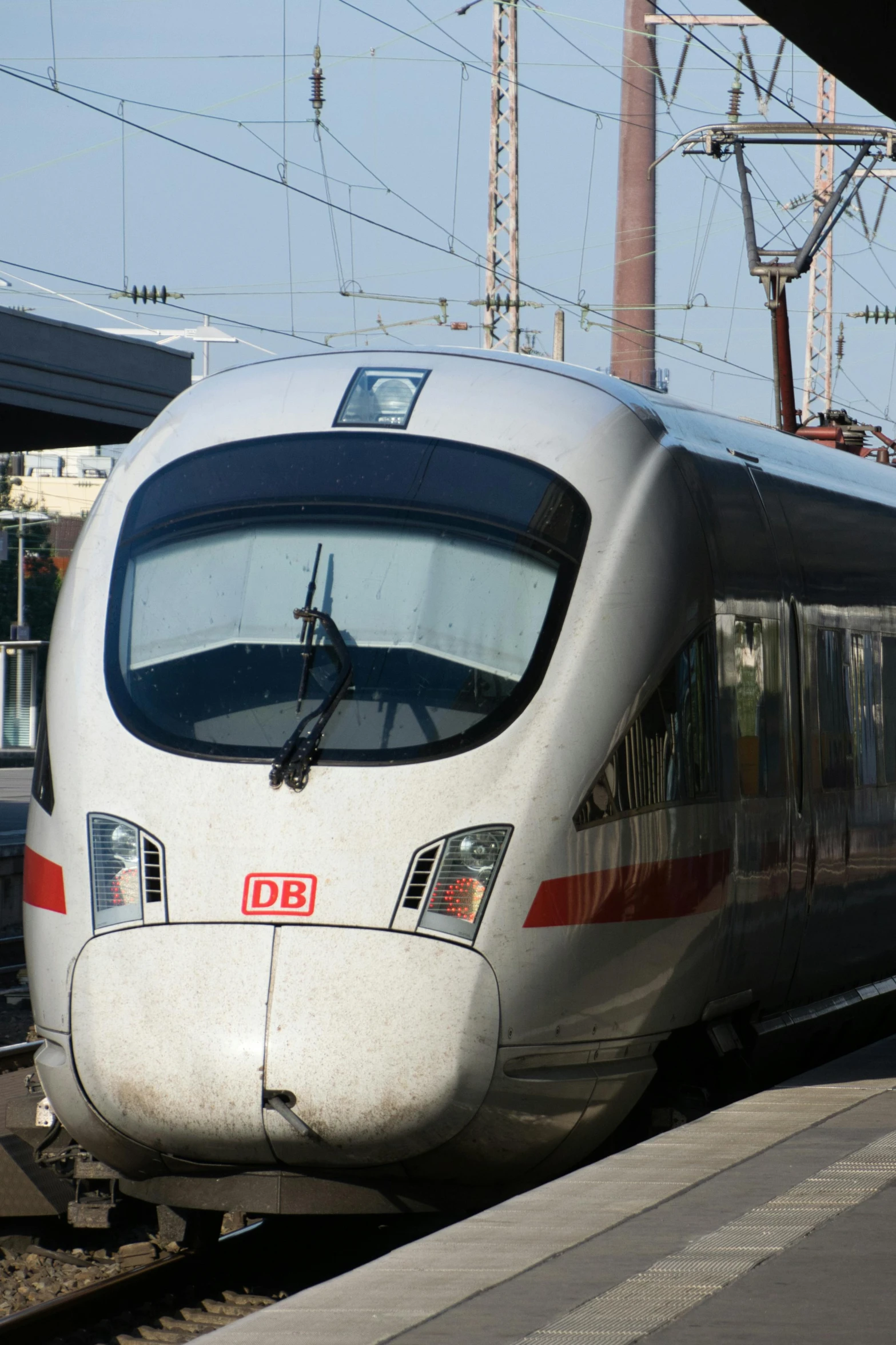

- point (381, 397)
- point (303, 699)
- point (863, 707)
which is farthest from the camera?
point (863, 707)

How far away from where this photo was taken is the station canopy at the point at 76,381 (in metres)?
15.6

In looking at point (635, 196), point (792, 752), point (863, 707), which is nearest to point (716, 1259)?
point (792, 752)

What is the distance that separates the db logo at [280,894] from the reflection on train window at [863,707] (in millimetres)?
3442

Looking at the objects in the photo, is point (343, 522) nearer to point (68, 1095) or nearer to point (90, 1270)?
point (68, 1095)

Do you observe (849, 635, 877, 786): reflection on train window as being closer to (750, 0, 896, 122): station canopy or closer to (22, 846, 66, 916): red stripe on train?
(750, 0, 896, 122): station canopy

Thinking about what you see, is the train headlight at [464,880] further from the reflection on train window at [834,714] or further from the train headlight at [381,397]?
the reflection on train window at [834,714]

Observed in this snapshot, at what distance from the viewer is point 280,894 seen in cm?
510

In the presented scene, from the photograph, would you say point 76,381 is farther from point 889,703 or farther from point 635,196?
point 635,196

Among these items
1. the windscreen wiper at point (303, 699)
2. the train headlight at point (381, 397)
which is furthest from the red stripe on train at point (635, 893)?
the train headlight at point (381, 397)

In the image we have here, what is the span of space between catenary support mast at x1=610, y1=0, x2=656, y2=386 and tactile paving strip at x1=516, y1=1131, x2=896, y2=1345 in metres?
29.4

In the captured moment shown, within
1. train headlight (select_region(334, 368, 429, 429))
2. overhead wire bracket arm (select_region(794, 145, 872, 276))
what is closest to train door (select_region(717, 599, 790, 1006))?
train headlight (select_region(334, 368, 429, 429))

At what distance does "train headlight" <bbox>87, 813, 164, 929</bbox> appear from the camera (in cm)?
525

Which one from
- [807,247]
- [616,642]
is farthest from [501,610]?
[807,247]

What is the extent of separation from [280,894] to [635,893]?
1144mm
